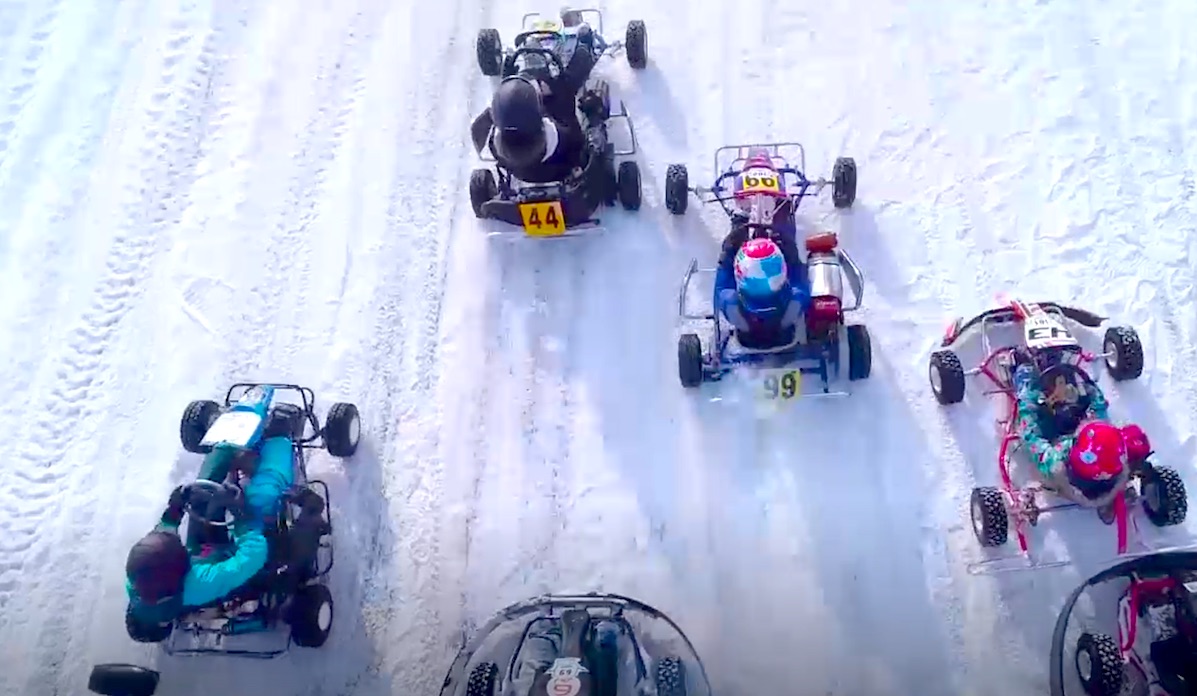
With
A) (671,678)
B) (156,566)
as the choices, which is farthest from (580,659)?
(156,566)

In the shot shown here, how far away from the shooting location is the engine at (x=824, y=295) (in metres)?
6.48

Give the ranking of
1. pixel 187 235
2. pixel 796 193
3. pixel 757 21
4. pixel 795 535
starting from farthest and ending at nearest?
pixel 757 21, pixel 187 235, pixel 796 193, pixel 795 535

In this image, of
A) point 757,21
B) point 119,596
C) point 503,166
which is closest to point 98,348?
point 119,596

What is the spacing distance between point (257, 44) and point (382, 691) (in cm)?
576

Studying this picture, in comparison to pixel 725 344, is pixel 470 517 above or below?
below

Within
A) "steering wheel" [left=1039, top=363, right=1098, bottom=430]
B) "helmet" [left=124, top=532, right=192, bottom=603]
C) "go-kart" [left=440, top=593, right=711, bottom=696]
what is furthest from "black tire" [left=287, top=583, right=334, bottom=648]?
"steering wheel" [left=1039, top=363, right=1098, bottom=430]

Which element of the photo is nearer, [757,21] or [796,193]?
[796,193]

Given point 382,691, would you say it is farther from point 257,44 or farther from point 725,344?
point 257,44

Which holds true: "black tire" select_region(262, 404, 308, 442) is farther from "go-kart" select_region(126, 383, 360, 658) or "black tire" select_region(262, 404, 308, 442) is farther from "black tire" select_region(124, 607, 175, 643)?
"black tire" select_region(124, 607, 175, 643)

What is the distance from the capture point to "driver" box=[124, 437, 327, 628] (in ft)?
17.7

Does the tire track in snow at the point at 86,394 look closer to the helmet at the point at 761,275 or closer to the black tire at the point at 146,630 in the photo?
the black tire at the point at 146,630

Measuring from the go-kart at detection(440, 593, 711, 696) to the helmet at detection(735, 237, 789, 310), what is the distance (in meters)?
1.97

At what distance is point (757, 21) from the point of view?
8680 mm

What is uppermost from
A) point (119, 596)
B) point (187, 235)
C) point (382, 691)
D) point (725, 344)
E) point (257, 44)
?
point (257, 44)
